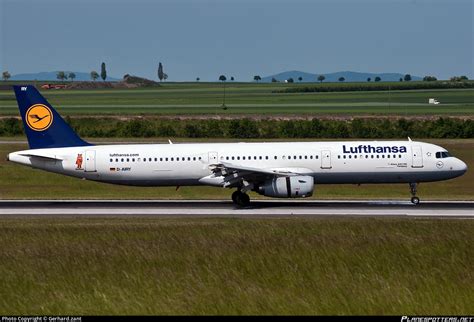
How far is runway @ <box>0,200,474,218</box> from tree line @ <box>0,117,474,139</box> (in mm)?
49029

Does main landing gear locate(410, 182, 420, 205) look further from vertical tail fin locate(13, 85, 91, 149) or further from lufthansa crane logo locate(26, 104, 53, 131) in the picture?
lufthansa crane logo locate(26, 104, 53, 131)

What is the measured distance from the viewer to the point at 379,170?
154 feet

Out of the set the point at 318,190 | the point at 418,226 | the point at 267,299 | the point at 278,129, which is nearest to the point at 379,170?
the point at 318,190

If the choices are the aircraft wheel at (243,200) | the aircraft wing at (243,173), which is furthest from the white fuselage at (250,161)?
the aircraft wheel at (243,200)

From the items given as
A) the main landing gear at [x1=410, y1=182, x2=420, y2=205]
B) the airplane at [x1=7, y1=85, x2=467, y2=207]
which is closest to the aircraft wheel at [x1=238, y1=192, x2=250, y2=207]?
the airplane at [x1=7, y1=85, x2=467, y2=207]

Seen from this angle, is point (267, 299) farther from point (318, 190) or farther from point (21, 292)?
point (318, 190)

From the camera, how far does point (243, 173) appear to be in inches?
1800

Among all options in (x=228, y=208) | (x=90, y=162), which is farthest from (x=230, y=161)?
(x=90, y=162)

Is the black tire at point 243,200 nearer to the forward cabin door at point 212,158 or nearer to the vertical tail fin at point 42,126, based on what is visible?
the forward cabin door at point 212,158

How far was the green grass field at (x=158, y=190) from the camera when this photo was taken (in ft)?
178

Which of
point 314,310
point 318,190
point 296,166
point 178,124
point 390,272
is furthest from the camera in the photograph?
point 178,124

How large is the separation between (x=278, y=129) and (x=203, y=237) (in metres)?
75.2

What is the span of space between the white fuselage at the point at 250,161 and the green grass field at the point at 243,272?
16.7 metres

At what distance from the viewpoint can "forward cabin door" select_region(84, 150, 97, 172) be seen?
47750mm
